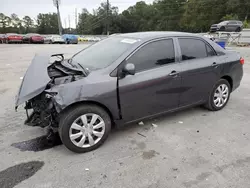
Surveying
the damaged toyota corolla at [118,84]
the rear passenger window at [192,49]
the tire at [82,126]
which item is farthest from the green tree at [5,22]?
the tire at [82,126]

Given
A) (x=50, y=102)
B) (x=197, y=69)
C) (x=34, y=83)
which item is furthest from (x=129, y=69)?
(x=197, y=69)

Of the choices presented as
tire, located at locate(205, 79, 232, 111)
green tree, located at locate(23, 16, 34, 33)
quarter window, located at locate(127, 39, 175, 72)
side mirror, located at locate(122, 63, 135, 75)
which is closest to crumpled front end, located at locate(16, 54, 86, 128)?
side mirror, located at locate(122, 63, 135, 75)

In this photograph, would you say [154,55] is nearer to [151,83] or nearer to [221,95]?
[151,83]

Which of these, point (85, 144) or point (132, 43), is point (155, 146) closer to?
point (85, 144)

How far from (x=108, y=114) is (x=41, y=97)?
93 centimetres

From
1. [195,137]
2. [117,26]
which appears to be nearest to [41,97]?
[195,137]

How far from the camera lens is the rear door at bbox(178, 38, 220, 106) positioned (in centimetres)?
326

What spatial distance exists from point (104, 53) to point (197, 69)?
1.58 metres

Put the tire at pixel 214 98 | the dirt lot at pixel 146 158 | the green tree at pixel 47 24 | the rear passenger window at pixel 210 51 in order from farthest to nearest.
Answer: the green tree at pixel 47 24, the tire at pixel 214 98, the rear passenger window at pixel 210 51, the dirt lot at pixel 146 158

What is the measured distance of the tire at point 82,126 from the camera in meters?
2.48

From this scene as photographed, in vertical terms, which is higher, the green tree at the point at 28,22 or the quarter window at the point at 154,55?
the green tree at the point at 28,22

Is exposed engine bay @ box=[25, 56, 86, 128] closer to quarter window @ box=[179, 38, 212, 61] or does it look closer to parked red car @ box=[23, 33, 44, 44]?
quarter window @ box=[179, 38, 212, 61]

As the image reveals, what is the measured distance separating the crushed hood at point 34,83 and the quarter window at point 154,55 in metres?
1.19

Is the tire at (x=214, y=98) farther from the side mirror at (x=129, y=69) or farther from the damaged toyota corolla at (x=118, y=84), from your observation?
the side mirror at (x=129, y=69)
